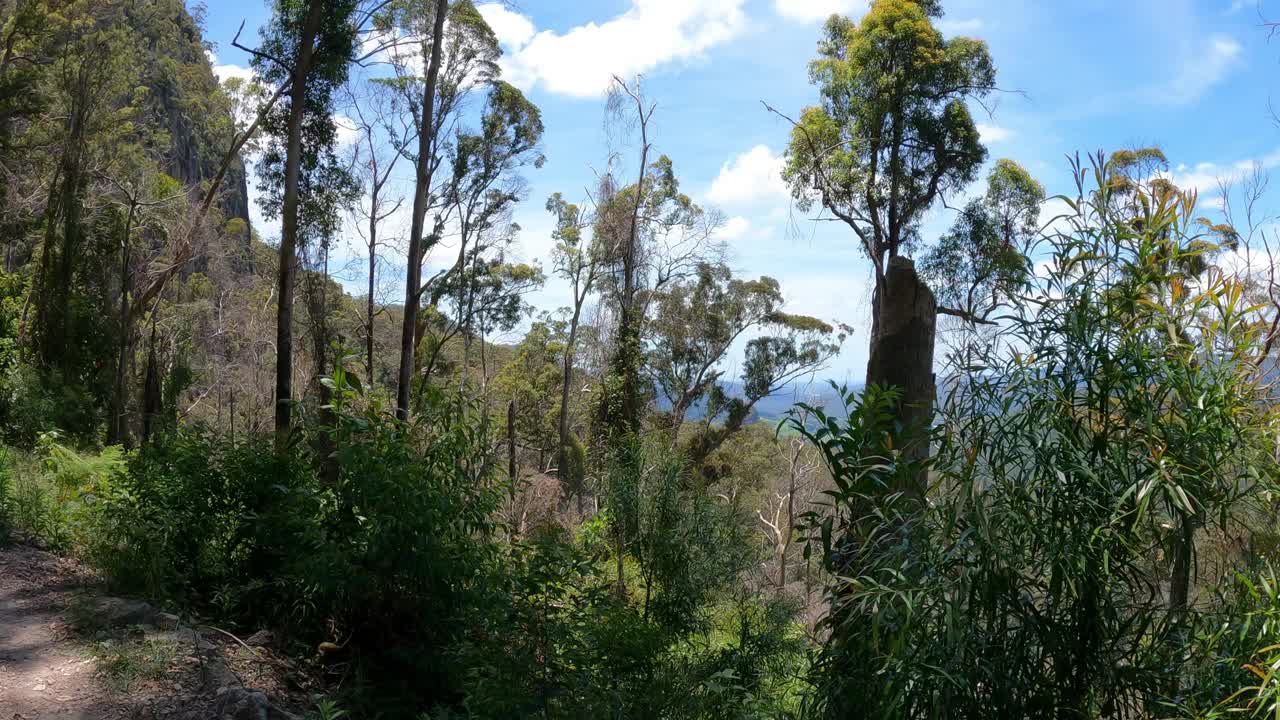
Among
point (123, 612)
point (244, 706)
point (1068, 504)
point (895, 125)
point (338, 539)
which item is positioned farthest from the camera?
point (895, 125)

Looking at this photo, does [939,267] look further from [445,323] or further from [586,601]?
[445,323]

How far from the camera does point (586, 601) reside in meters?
4.73

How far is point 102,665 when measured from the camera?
167 inches

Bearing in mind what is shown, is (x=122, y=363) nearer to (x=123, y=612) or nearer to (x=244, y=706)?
(x=123, y=612)

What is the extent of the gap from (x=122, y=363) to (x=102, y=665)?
1147 centimetres

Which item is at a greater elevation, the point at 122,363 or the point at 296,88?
the point at 296,88

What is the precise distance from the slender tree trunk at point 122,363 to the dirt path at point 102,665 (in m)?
8.94

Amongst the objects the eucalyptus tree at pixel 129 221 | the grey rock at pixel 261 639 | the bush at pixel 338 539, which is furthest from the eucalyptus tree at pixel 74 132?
the grey rock at pixel 261 639

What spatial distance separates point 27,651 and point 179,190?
16.7 metres

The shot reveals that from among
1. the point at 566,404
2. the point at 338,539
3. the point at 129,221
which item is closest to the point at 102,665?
the point at 338,539

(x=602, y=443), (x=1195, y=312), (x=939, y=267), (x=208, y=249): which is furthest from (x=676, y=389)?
(x=1195, y=312)

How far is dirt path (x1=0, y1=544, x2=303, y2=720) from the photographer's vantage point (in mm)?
3939

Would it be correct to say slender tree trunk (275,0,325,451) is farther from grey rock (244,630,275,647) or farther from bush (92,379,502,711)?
grey rock (244,630,275,647)

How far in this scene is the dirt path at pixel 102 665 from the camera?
12.9 ft
